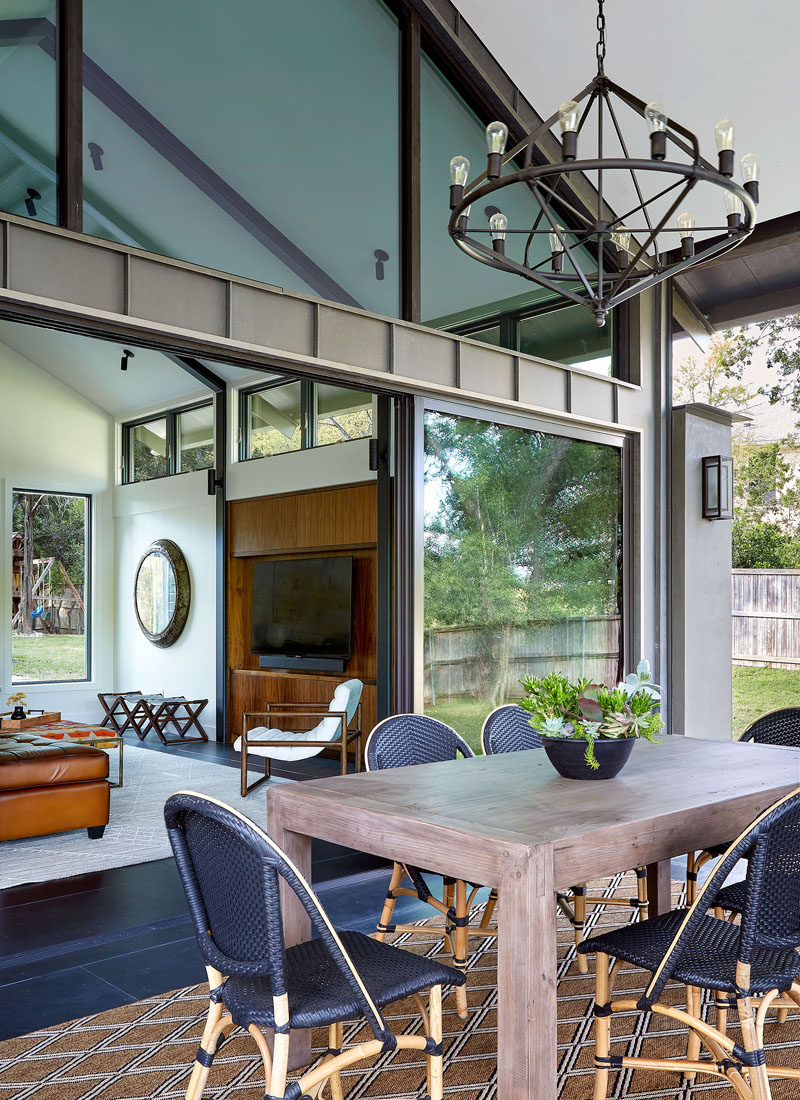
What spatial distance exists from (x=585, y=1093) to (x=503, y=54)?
4937 mm

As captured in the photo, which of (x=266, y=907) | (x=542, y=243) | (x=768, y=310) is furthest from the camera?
(x=768, y=310)

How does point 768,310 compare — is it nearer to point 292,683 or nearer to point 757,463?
point 757,463

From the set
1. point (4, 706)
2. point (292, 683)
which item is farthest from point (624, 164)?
point (4, 706)

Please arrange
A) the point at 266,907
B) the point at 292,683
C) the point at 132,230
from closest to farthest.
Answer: the point at 266,907 → the point at 132,230 → the point at 292,683

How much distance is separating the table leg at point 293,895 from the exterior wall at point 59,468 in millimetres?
7679

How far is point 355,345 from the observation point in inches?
176

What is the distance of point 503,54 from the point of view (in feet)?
17.1

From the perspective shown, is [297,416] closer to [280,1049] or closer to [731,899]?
[731,899]

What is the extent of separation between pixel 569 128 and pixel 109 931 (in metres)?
3.37

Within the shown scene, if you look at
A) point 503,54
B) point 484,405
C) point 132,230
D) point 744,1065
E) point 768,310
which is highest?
point 503,54

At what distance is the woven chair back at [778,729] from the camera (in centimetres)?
391

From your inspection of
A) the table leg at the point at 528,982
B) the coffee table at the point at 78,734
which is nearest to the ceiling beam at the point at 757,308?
the coffee table at the point at 78,734

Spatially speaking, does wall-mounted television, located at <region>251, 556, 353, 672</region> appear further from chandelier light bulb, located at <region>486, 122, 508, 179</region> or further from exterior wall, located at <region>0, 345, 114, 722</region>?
chandelier light bulb, located at <region>486, 122, 508, 179</region>

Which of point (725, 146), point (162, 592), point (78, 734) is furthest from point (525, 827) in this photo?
point (162, 592)
